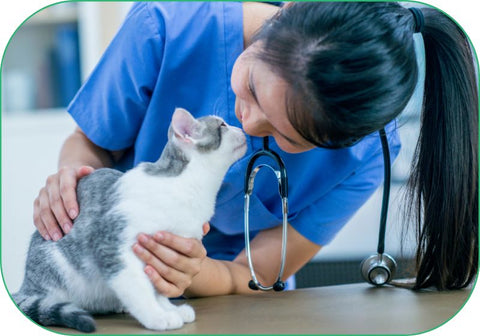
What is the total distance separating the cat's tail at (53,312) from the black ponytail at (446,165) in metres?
0.51

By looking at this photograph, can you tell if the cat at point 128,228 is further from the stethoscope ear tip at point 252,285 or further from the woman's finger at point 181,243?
the stethoscope ear tip at point 252,285

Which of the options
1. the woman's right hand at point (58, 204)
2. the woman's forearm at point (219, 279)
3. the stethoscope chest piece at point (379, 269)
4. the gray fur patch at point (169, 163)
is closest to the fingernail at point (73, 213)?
the woman's right hand at point (58, 204)

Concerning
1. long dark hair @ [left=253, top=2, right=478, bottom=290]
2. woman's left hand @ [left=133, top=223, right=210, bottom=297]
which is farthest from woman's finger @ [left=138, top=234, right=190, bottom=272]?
long dark hair @ [left=253, top=2, right=478, bottom=290]

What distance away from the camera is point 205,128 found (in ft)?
2.33

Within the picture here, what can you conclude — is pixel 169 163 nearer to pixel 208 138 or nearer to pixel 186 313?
pixel 208 138

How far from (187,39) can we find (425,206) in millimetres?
438

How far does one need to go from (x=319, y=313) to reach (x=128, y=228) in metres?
0.27

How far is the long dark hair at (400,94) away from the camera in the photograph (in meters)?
0.61

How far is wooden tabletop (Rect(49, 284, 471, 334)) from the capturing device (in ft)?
2.09

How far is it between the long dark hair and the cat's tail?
341 mm

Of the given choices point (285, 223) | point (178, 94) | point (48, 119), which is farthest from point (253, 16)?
point (48, 119)

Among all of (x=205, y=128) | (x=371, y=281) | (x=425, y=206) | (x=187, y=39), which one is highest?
(x=187, y=39)

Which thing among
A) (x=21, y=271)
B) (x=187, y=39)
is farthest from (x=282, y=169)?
(x=21, y=271)

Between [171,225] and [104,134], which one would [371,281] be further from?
[104,134]
